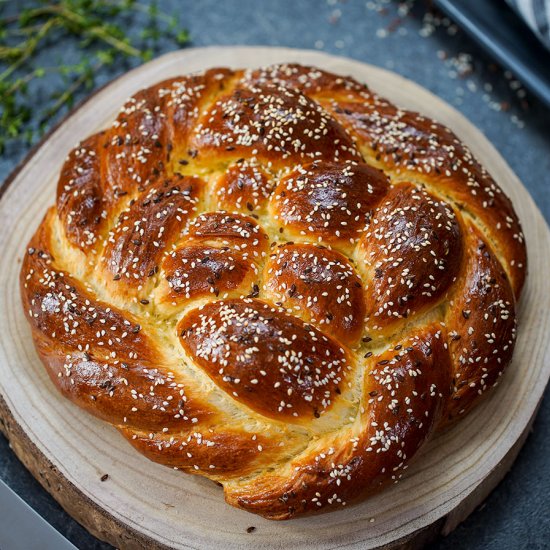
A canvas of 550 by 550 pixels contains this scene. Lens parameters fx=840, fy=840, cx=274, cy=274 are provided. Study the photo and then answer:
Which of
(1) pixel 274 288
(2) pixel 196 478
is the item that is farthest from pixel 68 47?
(2) pixel 196 478

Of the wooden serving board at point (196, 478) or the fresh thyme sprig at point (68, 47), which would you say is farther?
the fresh thyme sprig at point (68, 47)

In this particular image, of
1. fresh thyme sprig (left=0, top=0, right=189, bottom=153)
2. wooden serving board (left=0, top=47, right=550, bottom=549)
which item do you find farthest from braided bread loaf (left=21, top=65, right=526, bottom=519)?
fresh thyme sprig (left=0, top=0, right=189, bottom=153)

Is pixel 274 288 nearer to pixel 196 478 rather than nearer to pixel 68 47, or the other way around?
pixel 196 478

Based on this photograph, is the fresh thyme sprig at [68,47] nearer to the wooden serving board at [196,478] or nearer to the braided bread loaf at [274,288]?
the wooden serving board at [196,478]

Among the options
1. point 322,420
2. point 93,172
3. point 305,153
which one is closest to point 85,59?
point 93,172

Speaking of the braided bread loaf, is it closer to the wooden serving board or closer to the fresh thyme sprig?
the wooden serving board

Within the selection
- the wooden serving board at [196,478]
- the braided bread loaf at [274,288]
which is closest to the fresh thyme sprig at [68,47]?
the wooden serving board at [196,478]
